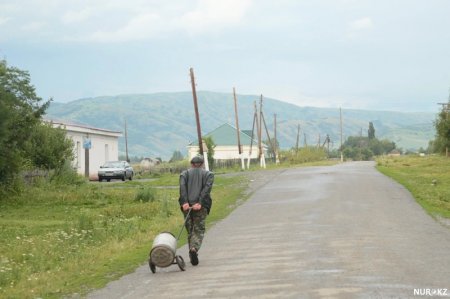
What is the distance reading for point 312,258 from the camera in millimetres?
12547

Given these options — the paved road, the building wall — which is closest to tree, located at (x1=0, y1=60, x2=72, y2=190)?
the paved road

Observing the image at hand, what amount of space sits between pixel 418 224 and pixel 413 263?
7.28 metres

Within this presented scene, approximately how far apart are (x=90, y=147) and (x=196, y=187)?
50.4 metres

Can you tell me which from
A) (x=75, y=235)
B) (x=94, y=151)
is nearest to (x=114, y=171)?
(x=94, y=151)

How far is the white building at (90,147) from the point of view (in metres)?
59.0

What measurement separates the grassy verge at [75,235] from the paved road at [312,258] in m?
0.80

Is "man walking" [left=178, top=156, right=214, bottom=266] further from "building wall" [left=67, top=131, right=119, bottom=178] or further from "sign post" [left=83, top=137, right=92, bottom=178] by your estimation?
"sign post" [left=83, top=137, right=92, bottom=178]

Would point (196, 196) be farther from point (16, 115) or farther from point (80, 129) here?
point (80, 129)

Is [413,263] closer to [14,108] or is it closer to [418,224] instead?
[418,224]

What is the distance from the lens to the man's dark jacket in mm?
13020

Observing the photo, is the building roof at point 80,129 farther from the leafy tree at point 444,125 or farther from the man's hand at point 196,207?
the man's hand at point 196,207

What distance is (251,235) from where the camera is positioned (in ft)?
55.3

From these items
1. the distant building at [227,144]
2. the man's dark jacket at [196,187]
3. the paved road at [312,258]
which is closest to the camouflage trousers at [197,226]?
the man's dark jacket at [196,187]

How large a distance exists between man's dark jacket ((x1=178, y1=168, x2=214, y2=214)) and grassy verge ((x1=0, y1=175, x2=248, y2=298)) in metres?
1.53
